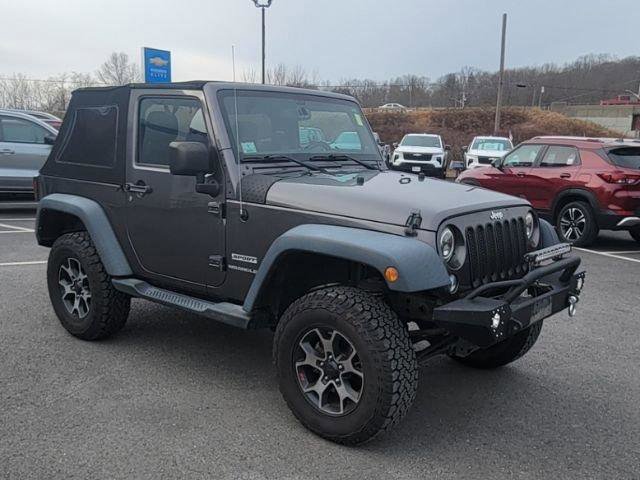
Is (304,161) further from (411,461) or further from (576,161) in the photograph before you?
(576,161)

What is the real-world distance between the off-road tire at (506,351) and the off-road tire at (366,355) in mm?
1182

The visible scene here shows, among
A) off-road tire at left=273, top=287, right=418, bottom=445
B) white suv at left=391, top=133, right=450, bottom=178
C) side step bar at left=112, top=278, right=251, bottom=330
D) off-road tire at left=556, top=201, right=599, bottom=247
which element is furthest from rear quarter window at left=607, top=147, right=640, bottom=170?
white suv at left=391, top=133, right=450, bottom=178

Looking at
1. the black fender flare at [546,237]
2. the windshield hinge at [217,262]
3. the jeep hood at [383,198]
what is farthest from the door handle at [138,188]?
the black fender flare at [546,237]

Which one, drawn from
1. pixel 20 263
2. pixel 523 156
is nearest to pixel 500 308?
pixel 20 263

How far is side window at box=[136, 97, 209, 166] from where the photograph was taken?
3955 millimetres

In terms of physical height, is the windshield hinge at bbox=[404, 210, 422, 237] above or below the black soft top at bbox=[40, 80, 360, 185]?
below

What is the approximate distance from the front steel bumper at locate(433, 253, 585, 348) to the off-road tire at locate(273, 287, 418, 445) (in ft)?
0.86

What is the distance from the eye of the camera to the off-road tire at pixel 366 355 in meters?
3.02

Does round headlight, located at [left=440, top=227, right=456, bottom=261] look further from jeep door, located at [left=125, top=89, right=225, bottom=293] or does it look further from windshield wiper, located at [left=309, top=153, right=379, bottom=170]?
jeep door, located at [left=125, top=89, right=225, bottom=293]

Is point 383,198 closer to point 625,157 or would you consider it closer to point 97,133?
point 97,133

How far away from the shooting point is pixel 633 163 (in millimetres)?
9078

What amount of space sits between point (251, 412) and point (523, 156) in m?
8.52

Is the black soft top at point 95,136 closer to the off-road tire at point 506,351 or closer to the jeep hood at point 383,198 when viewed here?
the jeep hood at point 383,198

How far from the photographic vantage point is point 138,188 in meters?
4.25
